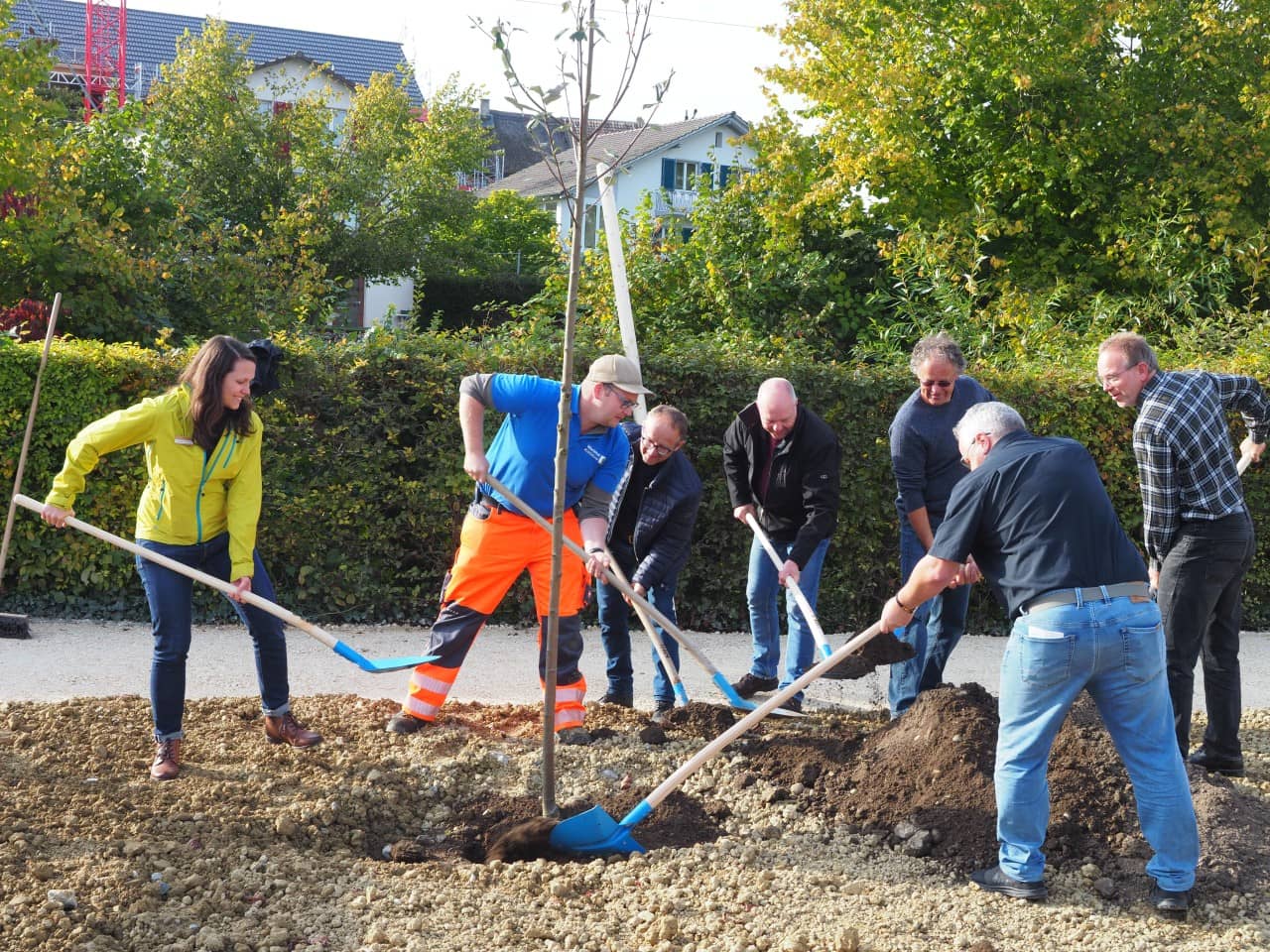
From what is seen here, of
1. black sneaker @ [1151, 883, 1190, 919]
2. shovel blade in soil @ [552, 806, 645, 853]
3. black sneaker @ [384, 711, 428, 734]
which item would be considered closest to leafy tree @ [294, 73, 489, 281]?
black sneaker @ [384, 711, 428, 734]

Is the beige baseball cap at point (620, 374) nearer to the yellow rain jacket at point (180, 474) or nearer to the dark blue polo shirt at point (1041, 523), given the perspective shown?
the yellow rain jacket at point (180, 474)

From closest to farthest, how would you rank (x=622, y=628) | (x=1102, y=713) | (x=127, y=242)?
(x=1102, y=713) < (x=622, y=628) < (x=127, y=242)

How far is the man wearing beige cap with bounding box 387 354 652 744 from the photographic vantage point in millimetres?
5082

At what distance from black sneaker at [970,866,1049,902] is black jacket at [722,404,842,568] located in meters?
2.09

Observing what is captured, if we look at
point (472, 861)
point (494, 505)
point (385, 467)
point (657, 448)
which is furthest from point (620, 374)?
point (385, 467)

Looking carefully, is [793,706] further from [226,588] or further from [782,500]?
[226,588]

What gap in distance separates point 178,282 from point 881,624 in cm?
868

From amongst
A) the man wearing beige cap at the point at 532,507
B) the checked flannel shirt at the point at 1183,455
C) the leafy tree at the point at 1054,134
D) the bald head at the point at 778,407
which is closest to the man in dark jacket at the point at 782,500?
the bald head at the point at 778,407

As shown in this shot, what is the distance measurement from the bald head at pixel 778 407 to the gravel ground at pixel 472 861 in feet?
4.89

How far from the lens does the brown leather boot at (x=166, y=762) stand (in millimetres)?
4691

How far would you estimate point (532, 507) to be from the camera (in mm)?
5203

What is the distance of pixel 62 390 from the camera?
23.1ft

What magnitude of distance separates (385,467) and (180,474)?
9.17 feet

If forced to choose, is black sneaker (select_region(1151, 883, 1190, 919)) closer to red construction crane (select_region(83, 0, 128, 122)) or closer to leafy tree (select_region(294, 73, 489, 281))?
leafy tree (select_region(294, 73, 489, 281))
